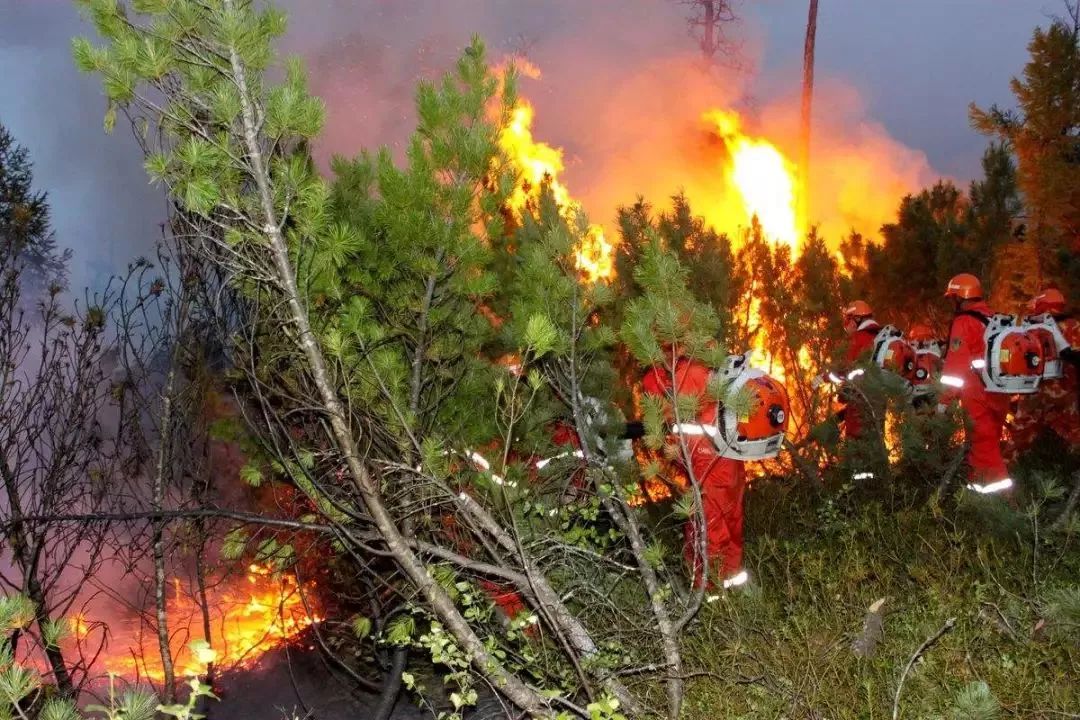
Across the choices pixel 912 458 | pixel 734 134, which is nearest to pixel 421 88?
pixel 912 458

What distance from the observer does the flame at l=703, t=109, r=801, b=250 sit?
18.2 meters

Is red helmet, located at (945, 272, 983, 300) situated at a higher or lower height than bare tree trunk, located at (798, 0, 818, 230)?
lower

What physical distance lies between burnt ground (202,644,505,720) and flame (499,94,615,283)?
3203 mm

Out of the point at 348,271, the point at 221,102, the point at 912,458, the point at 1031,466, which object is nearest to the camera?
the point at 221,102

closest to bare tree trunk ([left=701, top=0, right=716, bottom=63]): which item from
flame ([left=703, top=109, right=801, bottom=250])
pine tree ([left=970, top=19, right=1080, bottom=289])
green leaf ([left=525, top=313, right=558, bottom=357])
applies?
flame ([left=703, top=109, right=801, bottom=250])

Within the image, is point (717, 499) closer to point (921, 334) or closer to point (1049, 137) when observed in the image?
point (921, 334)

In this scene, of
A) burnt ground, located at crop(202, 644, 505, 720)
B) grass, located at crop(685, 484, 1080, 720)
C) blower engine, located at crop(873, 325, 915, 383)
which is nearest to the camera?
grass, located at crop(685, 484, 1080, 720)

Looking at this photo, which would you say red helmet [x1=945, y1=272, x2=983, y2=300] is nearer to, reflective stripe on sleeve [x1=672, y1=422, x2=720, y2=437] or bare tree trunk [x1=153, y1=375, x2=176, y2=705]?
reflective stripe on sleeve [x1=672, y1=422, x2=720, y2=437]

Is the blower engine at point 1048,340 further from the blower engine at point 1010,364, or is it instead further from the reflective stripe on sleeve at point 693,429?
the reflective stripe on sleeve at point 693,429

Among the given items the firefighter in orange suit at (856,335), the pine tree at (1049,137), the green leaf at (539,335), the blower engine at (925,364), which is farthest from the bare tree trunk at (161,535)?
the pine tree at (1049,137)

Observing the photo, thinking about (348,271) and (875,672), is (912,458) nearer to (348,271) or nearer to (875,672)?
(875,672)

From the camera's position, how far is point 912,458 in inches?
244

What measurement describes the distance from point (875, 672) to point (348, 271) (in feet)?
11.2

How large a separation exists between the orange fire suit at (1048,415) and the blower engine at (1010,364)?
224cm
